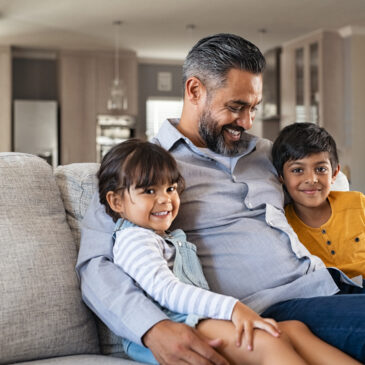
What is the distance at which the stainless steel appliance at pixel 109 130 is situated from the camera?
24.7 ft

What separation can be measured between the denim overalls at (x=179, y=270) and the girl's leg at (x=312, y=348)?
0.24 meters

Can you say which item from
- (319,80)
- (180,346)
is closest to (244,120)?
(180,346)

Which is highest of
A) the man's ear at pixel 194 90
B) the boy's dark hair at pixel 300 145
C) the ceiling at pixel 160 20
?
the ceiling at pixel 160 20

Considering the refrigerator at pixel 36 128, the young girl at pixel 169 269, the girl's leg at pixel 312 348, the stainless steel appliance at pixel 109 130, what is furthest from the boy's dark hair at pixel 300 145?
the stainless steel appliance at pixel 109 130

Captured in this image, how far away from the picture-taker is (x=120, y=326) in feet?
4.09

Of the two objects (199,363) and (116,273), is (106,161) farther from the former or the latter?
(199,363)

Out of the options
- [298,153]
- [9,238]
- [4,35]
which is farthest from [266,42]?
[9,238]

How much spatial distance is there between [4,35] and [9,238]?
19.6 ft

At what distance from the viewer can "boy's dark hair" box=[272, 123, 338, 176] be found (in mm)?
1722

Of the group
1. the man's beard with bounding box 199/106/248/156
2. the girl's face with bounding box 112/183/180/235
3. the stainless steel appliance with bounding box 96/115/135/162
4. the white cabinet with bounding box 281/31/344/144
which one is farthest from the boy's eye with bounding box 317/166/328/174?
the stainless steel appliance with bounding box 96/115/135/162

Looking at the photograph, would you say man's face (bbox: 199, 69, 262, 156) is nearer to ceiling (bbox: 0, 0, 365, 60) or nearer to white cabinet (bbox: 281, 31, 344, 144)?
ceiling (bbox: 0, 0, 365, 60)

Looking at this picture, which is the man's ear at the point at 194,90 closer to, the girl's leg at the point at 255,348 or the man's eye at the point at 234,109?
the man's eye at the point at 234,109

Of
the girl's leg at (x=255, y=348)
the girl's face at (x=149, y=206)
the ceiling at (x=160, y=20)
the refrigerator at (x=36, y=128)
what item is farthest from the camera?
the refrigerator at (x=36, y=128)

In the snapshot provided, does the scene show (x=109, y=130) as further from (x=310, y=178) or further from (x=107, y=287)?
(x=107, y=287)
